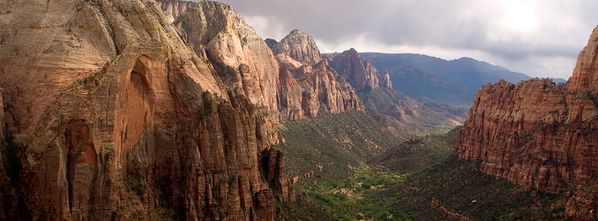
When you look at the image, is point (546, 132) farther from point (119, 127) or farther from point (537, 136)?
point (119, 127)

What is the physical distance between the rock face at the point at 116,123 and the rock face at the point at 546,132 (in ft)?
164

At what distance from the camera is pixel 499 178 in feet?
351

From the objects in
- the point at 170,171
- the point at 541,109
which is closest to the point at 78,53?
the point at 170,171

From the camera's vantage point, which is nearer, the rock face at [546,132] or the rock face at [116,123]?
the rock face at [116,123]

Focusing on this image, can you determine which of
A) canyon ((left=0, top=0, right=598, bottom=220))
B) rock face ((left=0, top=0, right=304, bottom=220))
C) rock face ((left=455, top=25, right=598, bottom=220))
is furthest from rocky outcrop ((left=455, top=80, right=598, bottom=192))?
rock face ((left=0, top=0, right=304, bottom=220))

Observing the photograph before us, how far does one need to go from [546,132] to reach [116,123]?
74607 mm

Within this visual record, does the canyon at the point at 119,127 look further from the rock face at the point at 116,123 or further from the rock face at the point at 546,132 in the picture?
the rock face at the point at 546,132

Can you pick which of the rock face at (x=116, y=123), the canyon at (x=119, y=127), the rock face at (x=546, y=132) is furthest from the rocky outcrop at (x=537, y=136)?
the rock face at (x=116, y=123)

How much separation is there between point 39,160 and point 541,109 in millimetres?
84141

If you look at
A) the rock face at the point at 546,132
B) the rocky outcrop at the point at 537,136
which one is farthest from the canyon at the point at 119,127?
the rock face at the point at 546,132

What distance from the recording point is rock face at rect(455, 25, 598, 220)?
91688 millimetres

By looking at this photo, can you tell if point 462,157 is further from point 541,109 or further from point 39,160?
point 39,160

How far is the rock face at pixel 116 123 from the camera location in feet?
161

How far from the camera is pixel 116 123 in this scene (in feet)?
170
